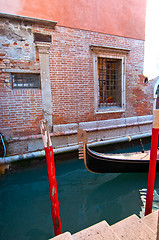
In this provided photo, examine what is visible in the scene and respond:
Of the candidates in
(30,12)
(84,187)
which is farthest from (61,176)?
(30,12)

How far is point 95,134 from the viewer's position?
4.73 m

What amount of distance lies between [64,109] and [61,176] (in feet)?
6.19

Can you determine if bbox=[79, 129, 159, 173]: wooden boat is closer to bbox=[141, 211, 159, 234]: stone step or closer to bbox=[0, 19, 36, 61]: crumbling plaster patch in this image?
bbox=[141, 211, 159, 234]: stone step

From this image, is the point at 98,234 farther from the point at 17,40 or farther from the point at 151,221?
the point at 17,40

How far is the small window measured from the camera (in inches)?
147

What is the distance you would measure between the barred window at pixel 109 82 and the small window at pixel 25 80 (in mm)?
2113

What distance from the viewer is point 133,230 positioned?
4.12ft

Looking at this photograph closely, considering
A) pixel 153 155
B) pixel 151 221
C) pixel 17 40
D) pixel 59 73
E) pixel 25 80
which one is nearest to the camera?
pixel 151 221

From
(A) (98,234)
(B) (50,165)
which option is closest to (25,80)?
(B) (50,165)

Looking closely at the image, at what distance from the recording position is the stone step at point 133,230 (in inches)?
46.8

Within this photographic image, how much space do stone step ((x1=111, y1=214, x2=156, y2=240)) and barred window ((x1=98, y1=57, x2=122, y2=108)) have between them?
392 centimetres

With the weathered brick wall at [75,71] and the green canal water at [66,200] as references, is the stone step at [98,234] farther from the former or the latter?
the weathered brick wall at [75,71]

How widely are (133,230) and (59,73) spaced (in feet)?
12.5

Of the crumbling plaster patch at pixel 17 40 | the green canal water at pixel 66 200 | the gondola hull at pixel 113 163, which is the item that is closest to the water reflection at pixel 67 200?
the green canal water at pixel 66 200
